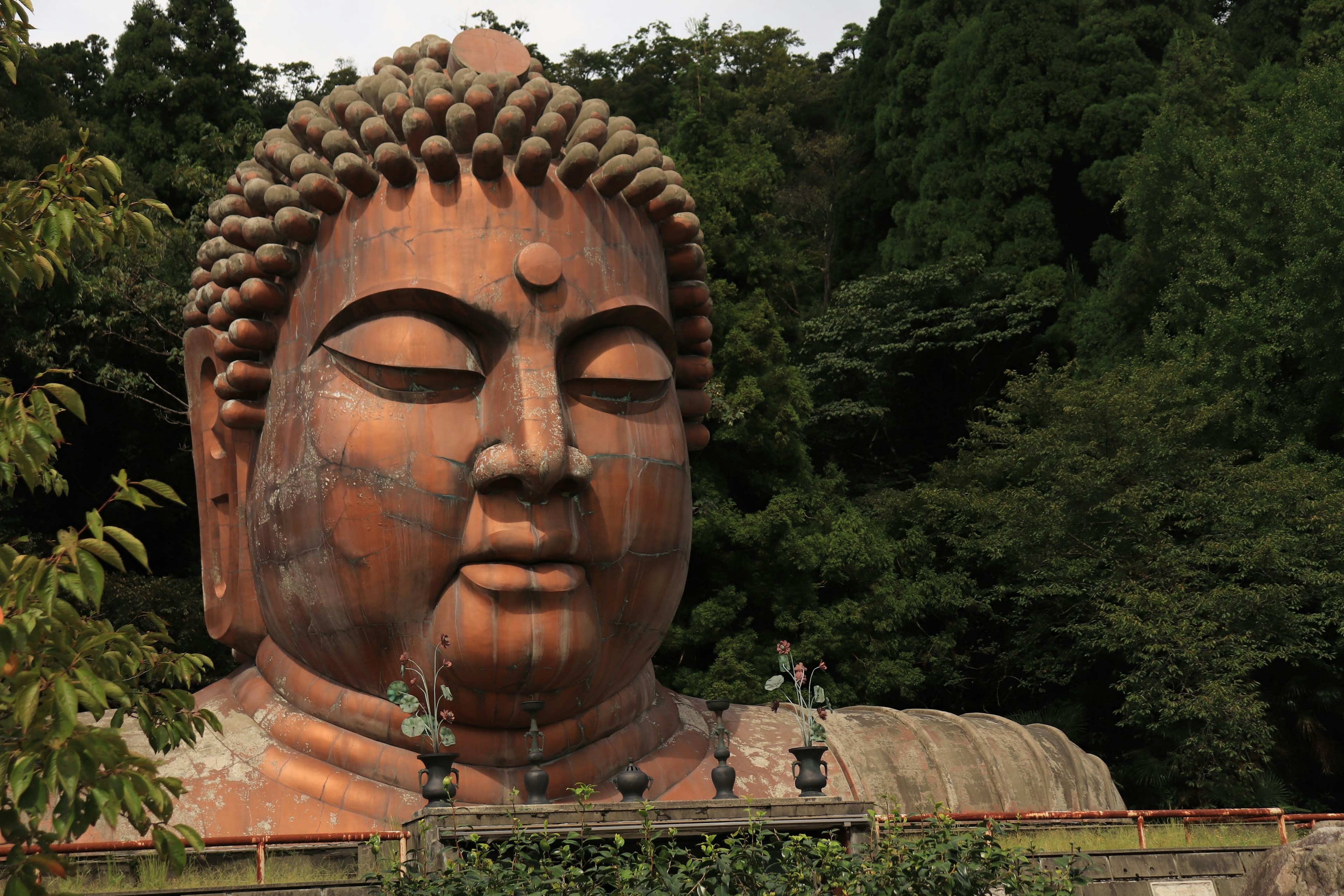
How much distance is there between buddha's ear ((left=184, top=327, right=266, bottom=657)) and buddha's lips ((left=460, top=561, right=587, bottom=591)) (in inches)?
90.9

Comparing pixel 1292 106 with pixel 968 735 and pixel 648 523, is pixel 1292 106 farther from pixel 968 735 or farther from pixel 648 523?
pixel 648 523

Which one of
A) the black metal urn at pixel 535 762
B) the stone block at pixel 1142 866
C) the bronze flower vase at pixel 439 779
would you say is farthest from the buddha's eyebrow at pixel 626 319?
the stone block at pixel 1142 866

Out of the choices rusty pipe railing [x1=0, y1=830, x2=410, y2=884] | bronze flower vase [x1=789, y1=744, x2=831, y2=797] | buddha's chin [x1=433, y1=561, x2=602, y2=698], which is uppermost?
buddha's chin [x1=433, y1=561, x2=602, y2=698]

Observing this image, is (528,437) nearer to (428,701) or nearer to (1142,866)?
(428,701)

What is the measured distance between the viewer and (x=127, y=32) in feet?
77.0

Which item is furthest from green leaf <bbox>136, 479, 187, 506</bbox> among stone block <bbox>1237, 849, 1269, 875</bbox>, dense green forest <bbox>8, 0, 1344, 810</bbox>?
dense green forest <bbox>8, 0, 1344, 810</bbox>

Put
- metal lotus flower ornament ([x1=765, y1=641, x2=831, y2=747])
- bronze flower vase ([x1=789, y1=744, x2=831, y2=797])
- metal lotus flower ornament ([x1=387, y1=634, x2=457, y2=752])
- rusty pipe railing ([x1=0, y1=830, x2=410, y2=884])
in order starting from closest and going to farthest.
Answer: rusty pipe railing ([x1=0, y1=830, x2=410, y2=884])
bronze flower vase ([x1=789, y1=744, x2=831, y2=797])
metal lotus flower ornament ([x1=387, y1=634, x2=457, y2=752])
metal lotus flower ornament ([x1=765, y1=641, x2=831, y2=747])

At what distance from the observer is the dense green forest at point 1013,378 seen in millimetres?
16875

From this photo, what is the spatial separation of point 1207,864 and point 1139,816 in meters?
0.51

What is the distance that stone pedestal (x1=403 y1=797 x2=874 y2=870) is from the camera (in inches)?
264

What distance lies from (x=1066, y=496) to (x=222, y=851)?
42.8ft

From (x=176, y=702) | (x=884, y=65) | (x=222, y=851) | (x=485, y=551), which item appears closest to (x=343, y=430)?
(x=485, y=551)

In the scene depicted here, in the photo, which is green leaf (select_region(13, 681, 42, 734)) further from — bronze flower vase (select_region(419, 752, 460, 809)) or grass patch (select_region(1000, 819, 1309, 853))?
grass patch (select_region(1000, 819, 1309, 853))

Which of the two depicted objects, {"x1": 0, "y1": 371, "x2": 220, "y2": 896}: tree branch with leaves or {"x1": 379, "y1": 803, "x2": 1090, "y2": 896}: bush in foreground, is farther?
{"x1": 379, "y1": 803, "x2": 1090, "y2": 896}: bush in foreground
